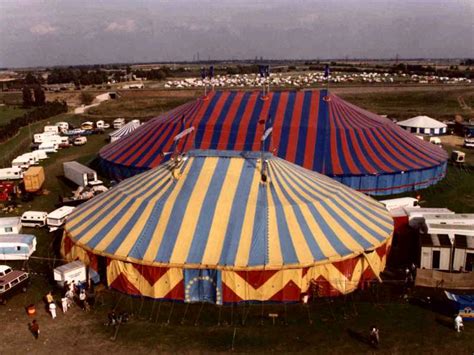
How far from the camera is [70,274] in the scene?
1953 centimetres

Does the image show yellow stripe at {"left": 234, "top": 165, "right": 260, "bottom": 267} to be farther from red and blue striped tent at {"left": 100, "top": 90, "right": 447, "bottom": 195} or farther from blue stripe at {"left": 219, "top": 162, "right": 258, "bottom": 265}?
red and blue striped tent at {"left": 100, "top": 90, "right": 447, "bottom": 195}

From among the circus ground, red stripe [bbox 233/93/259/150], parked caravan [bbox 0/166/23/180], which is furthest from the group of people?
parked caravan [bbox 0/166/23/180]

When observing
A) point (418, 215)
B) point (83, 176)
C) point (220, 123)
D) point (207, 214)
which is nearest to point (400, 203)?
point (418, 215)

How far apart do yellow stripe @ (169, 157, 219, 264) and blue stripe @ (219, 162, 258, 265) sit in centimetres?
148

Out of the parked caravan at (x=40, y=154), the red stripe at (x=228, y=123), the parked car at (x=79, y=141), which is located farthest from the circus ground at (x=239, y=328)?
the parked car at (x=79, y=141)

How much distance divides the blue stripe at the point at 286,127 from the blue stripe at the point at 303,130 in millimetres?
907

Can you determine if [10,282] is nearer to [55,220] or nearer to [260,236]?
[55,220]

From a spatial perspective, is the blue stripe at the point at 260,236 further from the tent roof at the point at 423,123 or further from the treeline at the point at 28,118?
the treeline at the point at 28,118

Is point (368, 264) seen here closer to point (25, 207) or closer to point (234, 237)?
point (234, 237)

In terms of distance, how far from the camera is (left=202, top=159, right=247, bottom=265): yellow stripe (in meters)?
18.3

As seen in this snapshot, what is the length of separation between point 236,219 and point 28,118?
58.5 metres

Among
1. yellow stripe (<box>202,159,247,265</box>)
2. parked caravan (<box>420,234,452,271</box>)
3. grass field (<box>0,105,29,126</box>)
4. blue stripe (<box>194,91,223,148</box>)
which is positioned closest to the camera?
yellow stripe (<box>202,159,247,265</box>)

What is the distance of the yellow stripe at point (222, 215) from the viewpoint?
18.3 metres

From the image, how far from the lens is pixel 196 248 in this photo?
18594 mm
